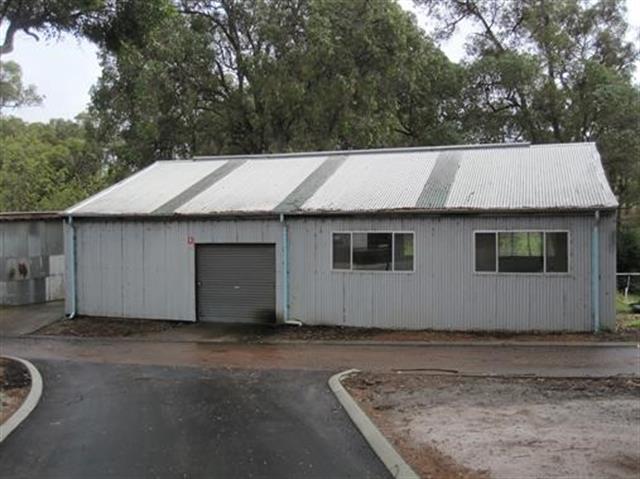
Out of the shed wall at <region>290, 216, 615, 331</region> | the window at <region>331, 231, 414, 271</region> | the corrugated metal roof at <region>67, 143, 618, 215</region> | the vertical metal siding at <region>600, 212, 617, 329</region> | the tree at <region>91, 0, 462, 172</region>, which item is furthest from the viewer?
the tree at <region>91, 0, 462, 172</region>

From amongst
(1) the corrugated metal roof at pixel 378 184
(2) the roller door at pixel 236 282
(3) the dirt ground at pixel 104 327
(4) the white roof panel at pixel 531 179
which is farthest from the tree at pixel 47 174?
(4) the white roof panel at pixel 531 179

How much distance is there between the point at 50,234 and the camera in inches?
875

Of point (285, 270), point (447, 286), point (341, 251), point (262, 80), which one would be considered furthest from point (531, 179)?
point (262, 80)

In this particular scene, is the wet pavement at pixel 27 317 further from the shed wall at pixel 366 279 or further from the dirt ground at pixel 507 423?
the dirt ground at pixel 507 423

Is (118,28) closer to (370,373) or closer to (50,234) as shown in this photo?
(370,373)

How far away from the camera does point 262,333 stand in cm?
1664

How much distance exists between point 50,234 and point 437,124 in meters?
20.4

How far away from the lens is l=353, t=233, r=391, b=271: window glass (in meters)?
16.5

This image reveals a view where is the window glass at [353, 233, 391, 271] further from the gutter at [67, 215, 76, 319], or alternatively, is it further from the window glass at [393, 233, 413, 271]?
the gutter at [67, 215, 76, 319]

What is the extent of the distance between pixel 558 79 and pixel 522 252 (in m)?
21.6

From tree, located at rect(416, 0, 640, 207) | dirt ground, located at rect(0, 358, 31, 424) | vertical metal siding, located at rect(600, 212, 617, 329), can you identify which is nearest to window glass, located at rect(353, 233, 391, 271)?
vertical metal siding, located at rect(600, 212, 617, 329)

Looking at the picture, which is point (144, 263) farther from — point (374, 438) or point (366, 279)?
point (374, 438)

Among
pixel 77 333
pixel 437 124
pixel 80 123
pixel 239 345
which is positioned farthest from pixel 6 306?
pixel 80 123

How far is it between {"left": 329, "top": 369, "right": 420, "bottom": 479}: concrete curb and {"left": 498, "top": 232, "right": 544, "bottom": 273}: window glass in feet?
22.8
